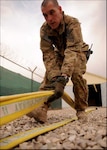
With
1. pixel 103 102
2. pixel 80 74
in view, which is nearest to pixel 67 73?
pixel 80 74

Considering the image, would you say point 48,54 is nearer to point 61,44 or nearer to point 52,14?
point 61,44

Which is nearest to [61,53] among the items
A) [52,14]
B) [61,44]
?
[61,44]

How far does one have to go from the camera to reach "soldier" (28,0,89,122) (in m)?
2.83

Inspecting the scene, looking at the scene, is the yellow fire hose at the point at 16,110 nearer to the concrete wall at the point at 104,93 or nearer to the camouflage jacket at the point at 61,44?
the camouflage jacket at the point at 61,44

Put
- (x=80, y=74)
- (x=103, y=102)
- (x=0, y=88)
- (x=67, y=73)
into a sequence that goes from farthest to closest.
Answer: (x=103, y=102) → (x=0, y=88) → (x=80, y=74) → (x=67, y=73)

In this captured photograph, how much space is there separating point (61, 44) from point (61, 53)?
0.42ft

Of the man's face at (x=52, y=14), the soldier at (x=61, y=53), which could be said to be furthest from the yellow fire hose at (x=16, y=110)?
the man's face at (x=52, y=14)

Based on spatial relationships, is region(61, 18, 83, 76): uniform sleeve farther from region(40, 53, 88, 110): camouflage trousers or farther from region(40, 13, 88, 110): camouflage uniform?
region(40, 53, 88, 110): camouflage trousers

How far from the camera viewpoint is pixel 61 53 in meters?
3.36

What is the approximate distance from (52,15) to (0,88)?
3.98m

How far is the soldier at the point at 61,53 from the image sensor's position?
2.83 meters

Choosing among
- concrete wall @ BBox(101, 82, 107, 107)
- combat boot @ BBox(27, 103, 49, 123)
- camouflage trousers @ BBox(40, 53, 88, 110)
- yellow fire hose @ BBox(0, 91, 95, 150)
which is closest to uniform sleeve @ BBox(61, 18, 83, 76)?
camouflage trousers @ BBox(40, 53, 88, 110)

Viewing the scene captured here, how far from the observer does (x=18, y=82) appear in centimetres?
747

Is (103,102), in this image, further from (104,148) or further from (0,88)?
(104,148)
